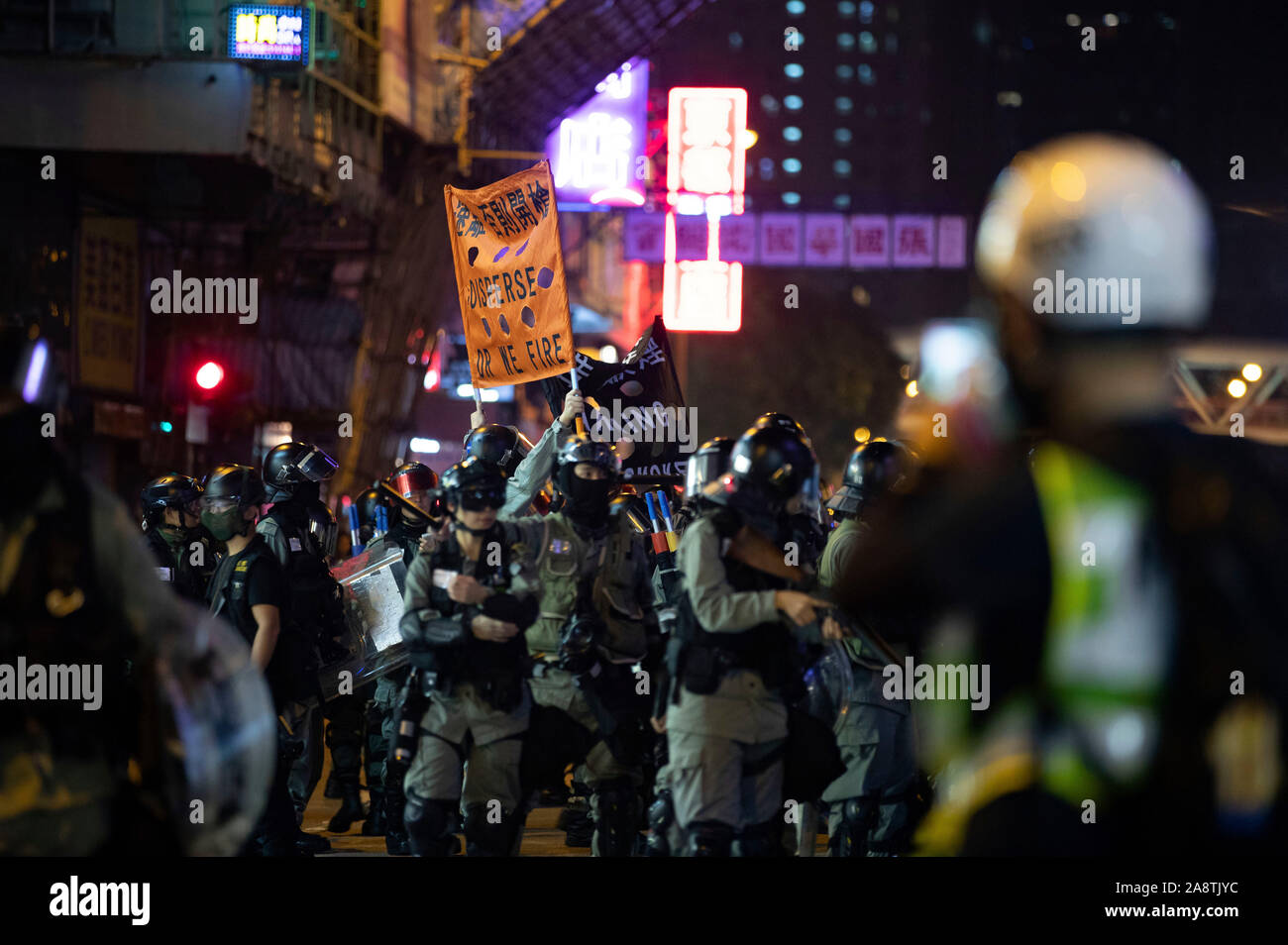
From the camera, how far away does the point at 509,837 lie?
677cm

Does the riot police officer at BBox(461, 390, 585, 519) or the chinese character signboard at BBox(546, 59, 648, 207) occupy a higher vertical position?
the chinese character signboard at BBox(546, 59, 648, 207)

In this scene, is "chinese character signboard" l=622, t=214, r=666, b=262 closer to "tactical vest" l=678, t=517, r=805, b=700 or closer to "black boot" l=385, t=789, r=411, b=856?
"black boot" l=385, t=789, r=411, b=856

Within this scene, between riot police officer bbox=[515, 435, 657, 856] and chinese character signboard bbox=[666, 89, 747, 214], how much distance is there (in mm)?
24711

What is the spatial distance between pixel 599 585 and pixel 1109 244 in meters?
4.91

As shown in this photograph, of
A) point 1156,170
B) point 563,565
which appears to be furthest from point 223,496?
point 1156,170

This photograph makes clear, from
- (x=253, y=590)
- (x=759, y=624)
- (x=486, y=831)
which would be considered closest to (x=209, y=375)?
(x=253, y=590)

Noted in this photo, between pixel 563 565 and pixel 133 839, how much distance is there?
13.1 feet

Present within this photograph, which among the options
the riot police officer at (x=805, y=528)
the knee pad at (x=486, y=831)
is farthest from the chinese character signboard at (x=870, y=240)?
the knee pad at (x=486, y=831)

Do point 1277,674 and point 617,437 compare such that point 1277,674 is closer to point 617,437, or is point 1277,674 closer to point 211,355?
point 617,437

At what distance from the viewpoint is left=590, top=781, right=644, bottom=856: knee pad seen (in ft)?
23.5

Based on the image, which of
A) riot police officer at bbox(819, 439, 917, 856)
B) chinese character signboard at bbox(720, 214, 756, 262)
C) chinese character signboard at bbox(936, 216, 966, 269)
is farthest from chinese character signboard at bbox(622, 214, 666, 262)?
riot police officer at bbox(819, 439, 917, 856)

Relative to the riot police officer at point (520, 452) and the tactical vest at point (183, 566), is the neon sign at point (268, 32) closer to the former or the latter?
the tactical vest at point (183, 566)

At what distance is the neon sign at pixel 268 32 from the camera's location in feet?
56.7
